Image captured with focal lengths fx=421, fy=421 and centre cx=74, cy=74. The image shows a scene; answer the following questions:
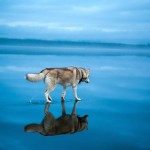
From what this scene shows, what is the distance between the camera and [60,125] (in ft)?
29.4

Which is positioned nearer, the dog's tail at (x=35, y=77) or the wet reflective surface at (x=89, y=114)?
the wet reflective surface at (x=89, y=114)

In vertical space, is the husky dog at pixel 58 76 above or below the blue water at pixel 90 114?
above

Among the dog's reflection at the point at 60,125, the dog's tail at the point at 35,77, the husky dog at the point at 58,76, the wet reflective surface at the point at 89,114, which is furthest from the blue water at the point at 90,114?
the dog's tail at the point at 35,77

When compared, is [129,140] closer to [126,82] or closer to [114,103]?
[114,103]

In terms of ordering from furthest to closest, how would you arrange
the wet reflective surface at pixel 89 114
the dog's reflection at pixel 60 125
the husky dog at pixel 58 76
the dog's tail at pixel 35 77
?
the husky dog at pixel 58 76, the dog's tail at pixel 35 77, the dog's reflection at pixel 60 125, the wet reflective surface at pixel 89 114

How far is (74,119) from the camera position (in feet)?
31.4

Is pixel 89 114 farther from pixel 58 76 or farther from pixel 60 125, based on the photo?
pixel 58 76

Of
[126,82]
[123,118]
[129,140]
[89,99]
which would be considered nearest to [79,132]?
[129,140]

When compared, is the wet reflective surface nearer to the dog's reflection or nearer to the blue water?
the blue water

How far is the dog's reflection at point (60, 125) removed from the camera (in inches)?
334

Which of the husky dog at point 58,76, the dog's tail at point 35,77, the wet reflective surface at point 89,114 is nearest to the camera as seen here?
the wet reflective surface at point 89,114

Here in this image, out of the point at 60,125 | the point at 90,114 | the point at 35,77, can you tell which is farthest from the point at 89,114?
the point at 35,77

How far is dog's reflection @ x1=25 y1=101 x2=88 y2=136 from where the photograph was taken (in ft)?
27.8

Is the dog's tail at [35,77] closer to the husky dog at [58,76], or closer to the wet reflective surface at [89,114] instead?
the husky dog at [58,76]
